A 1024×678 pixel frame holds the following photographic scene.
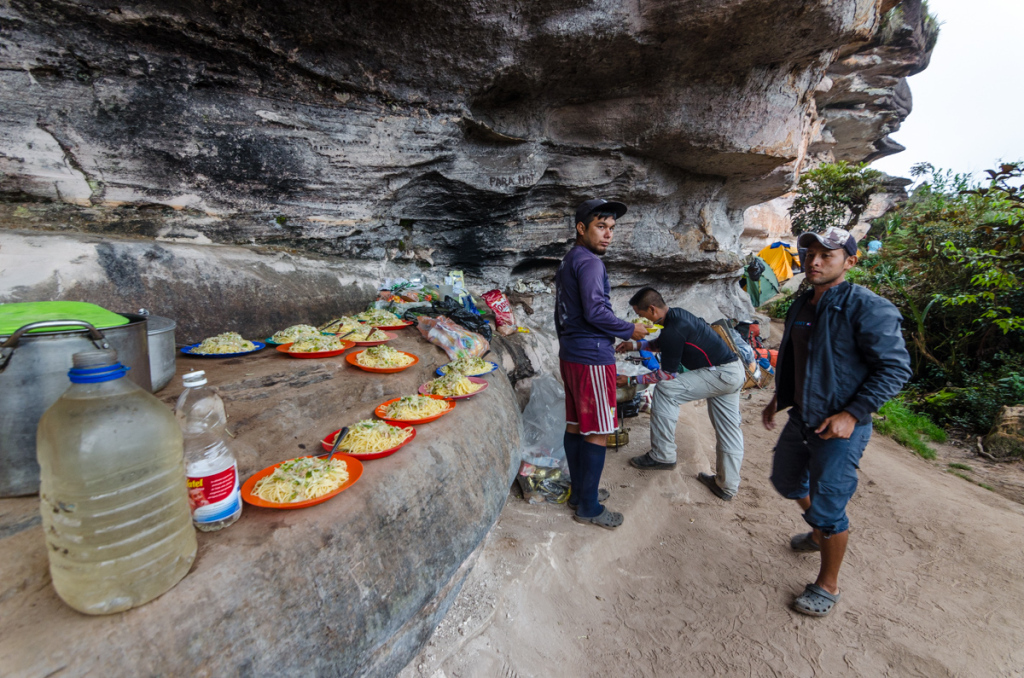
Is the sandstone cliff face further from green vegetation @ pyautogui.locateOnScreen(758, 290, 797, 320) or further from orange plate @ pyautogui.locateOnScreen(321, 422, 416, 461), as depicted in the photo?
green vegetation @ pyautogui.locateOnScreen(758, 290, 797, 320)

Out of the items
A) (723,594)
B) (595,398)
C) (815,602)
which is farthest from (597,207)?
(815,602)

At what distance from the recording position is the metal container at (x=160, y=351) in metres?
2.30

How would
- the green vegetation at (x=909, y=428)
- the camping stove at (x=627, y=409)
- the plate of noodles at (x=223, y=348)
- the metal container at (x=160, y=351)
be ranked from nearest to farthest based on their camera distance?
the metal container at (x=160, y=351) → the plate of noodles at (x=223, y=348) → the camping stove at (x=627, y=409) → the green vegetation at (x=909, y=428)

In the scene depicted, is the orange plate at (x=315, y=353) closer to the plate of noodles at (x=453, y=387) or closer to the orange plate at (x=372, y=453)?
the plate of noodles at (x=453, y=387)

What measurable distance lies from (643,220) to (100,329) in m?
7.37

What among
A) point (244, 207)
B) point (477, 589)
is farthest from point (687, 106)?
point (477, 589)

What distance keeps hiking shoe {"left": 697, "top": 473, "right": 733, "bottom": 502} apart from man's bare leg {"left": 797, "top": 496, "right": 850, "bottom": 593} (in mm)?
1257

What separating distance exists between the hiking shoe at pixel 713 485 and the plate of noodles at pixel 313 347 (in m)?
3.77

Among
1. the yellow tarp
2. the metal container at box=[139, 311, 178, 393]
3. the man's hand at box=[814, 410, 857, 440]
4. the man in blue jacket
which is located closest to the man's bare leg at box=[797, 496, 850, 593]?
the man in blue jacket

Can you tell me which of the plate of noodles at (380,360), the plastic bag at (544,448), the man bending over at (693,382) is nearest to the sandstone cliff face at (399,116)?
the plate of noodles at (380,360)

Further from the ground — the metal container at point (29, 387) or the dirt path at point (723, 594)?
the metal container at point (29, 387)

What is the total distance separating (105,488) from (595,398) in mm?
2804

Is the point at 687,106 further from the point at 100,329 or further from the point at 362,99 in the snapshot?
the point at 100,329

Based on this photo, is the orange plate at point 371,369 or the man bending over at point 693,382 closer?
the orange plate at point 371,369
